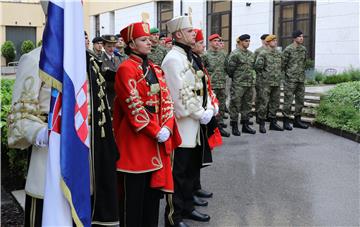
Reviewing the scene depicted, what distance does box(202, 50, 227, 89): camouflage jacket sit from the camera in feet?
30.3

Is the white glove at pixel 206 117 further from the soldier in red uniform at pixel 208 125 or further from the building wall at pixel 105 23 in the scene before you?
the building wall at pixel 105 23

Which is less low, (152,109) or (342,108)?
(152,109)

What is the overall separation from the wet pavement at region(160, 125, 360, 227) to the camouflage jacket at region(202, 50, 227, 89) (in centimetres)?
115

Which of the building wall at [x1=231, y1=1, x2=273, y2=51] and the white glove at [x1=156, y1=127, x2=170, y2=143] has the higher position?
the building wall at [x1=231, y1=1, x2=273, y2=51]

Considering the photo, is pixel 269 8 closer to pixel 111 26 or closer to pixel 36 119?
pixel 111 26

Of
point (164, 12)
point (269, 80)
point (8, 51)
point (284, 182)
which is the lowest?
point (284, 182)

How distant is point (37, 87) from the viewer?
2508 millimetres

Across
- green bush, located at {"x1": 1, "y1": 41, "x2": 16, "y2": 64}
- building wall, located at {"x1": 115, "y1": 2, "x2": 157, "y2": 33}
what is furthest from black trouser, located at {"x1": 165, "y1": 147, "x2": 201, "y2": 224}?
green bush, located at {"x1": 1, "y1": 41, "x2": 16, "y2": 64}

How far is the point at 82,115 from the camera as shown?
238cm

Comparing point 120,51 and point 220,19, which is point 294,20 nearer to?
point 220,19

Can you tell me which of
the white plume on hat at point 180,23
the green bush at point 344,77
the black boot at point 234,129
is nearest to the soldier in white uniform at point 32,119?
the white plume on hat at point 180,23

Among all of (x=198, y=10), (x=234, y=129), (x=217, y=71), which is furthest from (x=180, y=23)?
(x=198, y=10)

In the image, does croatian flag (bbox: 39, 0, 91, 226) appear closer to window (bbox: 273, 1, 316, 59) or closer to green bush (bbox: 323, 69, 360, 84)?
green bush (bbox: 323, 69, 360, 84)

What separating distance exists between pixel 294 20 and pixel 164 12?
788cm
